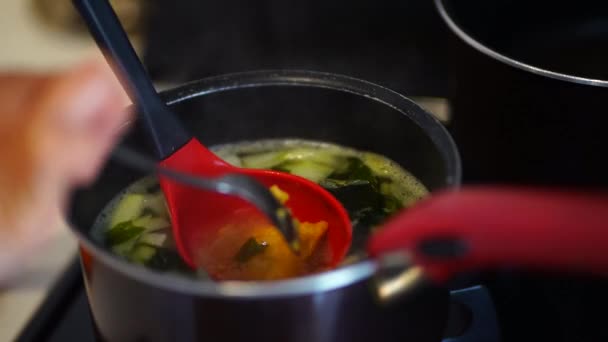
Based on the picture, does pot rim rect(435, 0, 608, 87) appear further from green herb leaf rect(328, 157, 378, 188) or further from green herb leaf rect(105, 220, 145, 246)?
green herb leaf rect(105, 220, 145, 246)

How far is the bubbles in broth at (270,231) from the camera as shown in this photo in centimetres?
53

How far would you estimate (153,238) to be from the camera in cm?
58

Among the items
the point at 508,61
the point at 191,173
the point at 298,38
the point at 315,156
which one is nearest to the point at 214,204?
the point at 191,173

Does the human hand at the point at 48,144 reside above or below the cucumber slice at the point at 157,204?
above

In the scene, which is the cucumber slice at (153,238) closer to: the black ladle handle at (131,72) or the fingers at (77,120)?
the black ladle handle at (131,72)

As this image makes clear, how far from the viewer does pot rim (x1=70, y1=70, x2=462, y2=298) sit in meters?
0.40

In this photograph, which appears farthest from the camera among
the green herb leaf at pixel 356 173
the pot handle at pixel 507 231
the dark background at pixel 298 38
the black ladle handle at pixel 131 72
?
the dark background at pixel 298 38

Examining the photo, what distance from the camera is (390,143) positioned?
62cm

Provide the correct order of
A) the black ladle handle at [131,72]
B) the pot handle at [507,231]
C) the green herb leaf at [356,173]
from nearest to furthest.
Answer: the pot handle at [507,231] < the black ladle handle at [131,72] < the green herb leaf at [356,173]

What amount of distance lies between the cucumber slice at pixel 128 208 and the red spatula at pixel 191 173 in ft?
0.22

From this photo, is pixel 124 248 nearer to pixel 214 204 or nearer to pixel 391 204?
pixel 214 204

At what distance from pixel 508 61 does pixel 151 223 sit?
311 millimetres

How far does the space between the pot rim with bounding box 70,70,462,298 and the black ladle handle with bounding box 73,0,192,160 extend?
0.04 metres

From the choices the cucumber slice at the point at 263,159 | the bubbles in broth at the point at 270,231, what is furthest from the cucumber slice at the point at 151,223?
the cucumber slice at the point at 263,159
